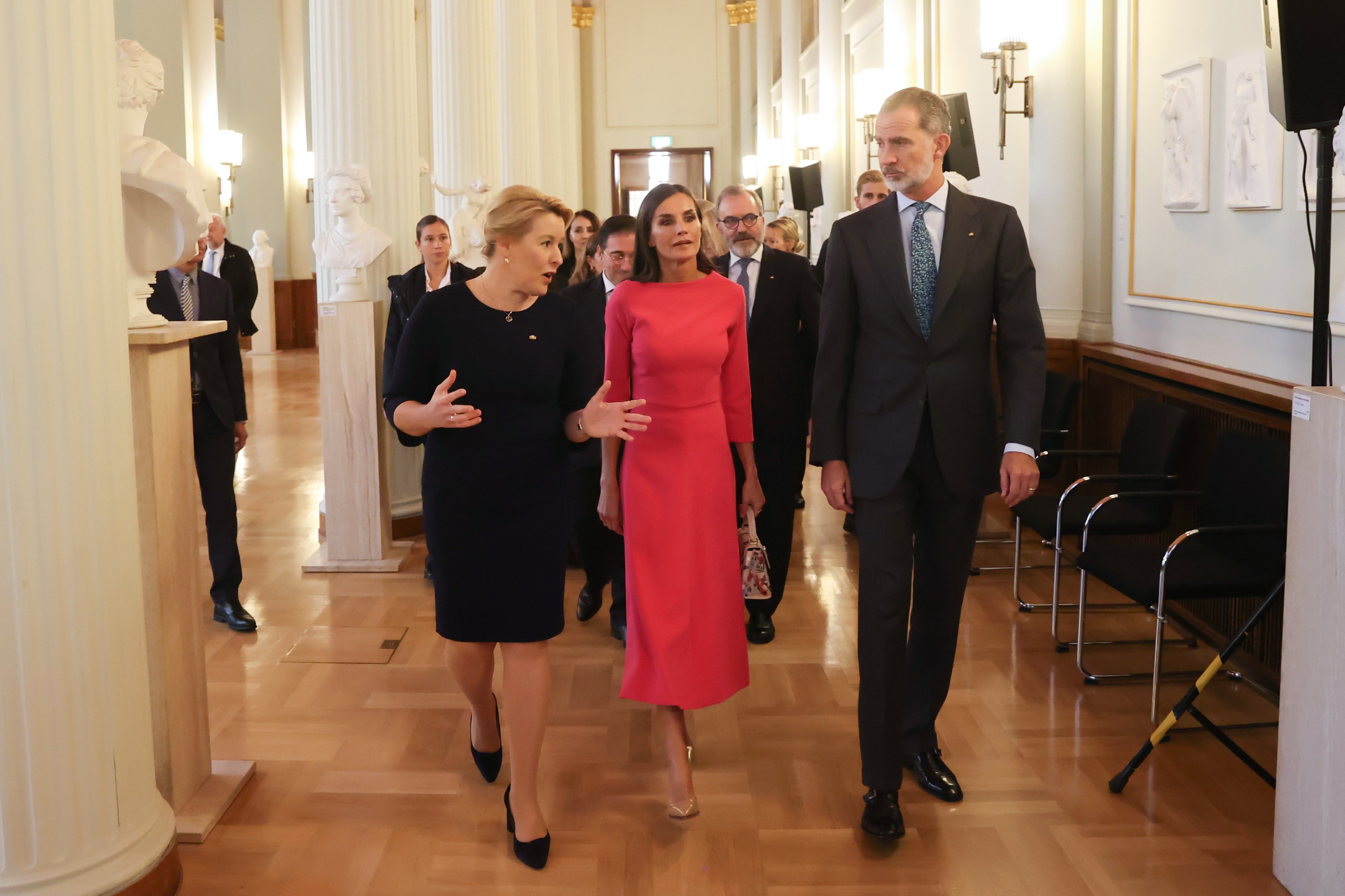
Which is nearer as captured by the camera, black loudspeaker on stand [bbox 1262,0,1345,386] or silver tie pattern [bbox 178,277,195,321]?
black loudspeaker on stand [bbox 1262,0,1345,386]

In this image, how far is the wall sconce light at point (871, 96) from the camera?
10.9 meters

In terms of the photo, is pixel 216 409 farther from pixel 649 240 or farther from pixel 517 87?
pixel 517 87

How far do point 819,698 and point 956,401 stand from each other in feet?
4.89

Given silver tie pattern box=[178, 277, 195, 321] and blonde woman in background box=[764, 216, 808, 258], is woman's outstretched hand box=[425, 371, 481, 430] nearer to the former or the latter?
silver tie pattern box=[178, 277, 195, 321]

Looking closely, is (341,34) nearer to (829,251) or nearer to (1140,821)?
(829,251)

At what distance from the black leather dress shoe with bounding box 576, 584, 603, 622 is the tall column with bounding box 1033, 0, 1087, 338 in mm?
2952

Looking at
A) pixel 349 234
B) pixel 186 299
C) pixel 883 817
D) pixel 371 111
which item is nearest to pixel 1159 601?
pixel 883 817

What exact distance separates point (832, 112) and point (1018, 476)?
40.1 feet

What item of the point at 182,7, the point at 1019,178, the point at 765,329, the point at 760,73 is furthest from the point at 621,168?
the point at 765,329

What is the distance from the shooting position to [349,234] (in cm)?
637

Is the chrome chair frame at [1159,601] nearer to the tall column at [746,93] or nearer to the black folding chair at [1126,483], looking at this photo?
the black folding chair at [1126,483]

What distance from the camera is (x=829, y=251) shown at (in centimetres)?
322

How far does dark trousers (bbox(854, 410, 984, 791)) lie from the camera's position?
316 centimetres

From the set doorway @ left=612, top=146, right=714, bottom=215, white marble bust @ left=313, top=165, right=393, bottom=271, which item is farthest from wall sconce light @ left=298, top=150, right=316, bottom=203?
white marble bust @ left=313, top=165, right=393, bottom=271
